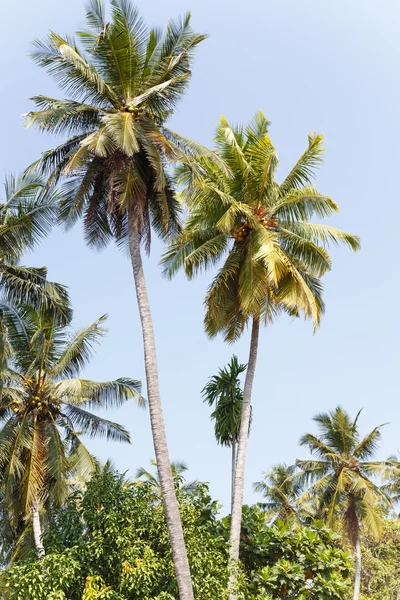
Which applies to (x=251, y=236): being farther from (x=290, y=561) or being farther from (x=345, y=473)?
(x=345, y=473)

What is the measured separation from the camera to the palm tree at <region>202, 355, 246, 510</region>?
2020 centimetres

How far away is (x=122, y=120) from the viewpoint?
54.0 feet

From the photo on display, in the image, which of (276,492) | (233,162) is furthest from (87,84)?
(276,492)

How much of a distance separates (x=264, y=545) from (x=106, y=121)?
37.0 ft

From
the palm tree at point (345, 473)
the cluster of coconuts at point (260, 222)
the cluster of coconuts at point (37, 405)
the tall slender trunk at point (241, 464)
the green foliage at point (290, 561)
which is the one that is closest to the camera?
the tall slender trunk at point (241, 464)

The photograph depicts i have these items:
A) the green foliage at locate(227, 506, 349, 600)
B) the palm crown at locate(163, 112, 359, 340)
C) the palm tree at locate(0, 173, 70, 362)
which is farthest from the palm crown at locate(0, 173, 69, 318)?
the green foliage at locate(227, 506, 349, 600)

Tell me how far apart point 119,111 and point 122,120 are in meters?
1.10

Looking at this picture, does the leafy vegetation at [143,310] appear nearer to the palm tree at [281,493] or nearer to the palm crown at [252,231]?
the palm crown at [252,231]

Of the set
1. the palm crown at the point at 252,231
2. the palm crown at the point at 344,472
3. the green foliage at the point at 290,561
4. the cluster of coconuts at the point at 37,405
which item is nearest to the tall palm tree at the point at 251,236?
the palm crown at the point at 252,231

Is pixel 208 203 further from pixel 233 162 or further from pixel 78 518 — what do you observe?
pixel 78 518

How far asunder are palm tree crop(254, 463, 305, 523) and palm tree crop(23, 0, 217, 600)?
910 inches

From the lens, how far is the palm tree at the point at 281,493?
38625 millimetres

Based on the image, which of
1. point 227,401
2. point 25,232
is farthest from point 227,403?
point 25,232

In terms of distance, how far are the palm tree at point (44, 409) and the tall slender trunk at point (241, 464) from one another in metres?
3.92
